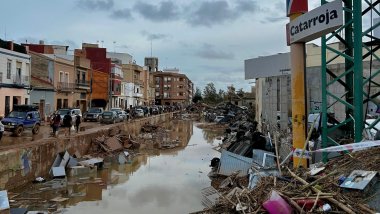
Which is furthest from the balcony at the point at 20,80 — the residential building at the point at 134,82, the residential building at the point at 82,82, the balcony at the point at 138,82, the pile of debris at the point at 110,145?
the balcony at the point at 138,82

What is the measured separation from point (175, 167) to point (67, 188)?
24.6 ft

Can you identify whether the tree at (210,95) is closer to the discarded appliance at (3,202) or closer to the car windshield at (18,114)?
the car windshield at (18,114)

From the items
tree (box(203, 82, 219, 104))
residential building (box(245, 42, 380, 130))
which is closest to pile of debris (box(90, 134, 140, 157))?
residential building (box(245, 42, 380, 130))

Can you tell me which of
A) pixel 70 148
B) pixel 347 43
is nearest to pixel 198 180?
pixel 70 148

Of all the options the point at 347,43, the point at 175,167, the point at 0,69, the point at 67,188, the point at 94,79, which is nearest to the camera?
the point at 347,43

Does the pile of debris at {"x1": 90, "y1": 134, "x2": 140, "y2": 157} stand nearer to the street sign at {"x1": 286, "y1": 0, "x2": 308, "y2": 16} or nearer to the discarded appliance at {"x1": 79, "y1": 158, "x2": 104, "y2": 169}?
the discarded appliance at {"x1": 79, "y1": 158, "x2": 104, "y2": 169}

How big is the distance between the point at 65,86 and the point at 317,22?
4290cm

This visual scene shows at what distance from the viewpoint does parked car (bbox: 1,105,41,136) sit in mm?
25406

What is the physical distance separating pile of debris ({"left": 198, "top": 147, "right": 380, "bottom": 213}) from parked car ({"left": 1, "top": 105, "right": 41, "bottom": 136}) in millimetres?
21852

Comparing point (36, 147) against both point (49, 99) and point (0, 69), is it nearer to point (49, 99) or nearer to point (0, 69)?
point (0, 69)

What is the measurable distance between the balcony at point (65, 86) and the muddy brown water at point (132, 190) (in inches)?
1006

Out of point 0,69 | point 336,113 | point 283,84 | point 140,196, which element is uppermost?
point 0,69

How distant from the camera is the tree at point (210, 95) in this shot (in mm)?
131200

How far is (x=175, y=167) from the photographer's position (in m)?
22.8
